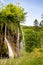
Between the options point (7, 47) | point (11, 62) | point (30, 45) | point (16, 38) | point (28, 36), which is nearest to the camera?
point (11, 62)

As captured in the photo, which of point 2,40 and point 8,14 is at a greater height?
point 8,14

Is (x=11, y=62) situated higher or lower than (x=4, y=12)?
lower

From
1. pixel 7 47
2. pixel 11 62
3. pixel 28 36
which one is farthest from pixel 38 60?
pixel 28 36

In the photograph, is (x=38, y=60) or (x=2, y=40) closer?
(x=38, y=60)

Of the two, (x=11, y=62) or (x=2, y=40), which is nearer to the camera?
(x=11, y=62)

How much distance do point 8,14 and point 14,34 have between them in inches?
48.3

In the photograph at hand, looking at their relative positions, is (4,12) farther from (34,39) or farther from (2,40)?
(34,39)

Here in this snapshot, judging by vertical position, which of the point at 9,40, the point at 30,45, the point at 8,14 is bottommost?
the point at 30,45

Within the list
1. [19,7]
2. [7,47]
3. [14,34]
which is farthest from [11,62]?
[19,7]

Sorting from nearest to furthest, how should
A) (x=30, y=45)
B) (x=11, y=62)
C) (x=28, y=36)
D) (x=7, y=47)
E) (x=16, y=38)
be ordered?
1. (x=11, y=62)
2. (x=7, y=47)
3. (x=16, y=38)
4. (x=30, y=45)
5. (x=28, y=36)

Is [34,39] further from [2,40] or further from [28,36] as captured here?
[2,40]

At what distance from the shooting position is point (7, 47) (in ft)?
45.1

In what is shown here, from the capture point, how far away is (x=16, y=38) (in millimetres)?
14758

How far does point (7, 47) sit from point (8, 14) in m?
2.17
